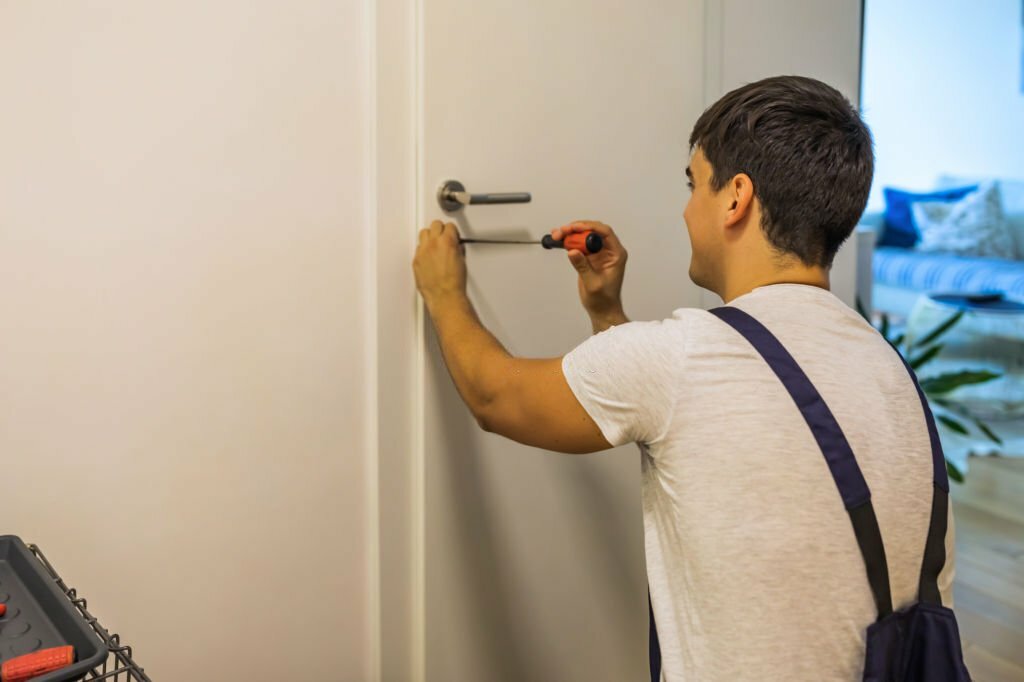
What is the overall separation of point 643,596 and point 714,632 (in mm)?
679

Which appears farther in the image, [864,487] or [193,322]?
[193,322]

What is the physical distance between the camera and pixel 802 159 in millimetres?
943

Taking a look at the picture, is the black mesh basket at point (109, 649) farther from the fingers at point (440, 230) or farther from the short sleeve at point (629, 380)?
the fingers at point (440, 230)

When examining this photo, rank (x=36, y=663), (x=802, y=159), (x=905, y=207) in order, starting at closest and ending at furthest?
(x=36, y=663) < (x=802, y=159) < (x=905, y=207)

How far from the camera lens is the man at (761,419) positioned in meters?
0.84

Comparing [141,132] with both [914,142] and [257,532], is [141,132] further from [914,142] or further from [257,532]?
[914,142]

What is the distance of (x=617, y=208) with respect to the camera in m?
1.41

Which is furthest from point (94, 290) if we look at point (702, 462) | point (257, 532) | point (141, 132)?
point (702, 462)

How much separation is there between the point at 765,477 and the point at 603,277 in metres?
0.50

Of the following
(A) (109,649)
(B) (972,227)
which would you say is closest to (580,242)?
(A) (109,649)

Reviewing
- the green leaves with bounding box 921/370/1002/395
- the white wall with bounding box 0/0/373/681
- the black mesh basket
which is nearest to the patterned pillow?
the green leaves with bounding box 921/370/1002/395

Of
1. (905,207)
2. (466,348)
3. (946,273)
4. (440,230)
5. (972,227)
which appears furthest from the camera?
(905,207)

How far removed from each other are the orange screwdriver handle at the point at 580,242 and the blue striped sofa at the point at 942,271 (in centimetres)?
413

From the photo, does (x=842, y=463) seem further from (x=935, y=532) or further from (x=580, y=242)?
(x=580, y=242)
